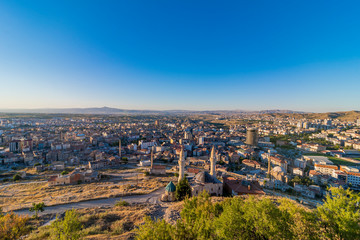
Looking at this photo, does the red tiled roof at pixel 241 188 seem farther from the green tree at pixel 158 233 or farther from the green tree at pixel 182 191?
the green tree at pixel 158 233

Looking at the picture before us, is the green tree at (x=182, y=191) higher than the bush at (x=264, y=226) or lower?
lower

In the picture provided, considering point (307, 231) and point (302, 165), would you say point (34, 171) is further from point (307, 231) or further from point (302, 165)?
point (302, 165)

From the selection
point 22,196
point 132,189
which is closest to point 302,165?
point 132,189

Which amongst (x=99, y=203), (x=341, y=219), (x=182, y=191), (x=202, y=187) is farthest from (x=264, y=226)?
(x=99, y=203)

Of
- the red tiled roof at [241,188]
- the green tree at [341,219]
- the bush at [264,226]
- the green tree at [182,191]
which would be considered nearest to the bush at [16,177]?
the green tree at [182,191]

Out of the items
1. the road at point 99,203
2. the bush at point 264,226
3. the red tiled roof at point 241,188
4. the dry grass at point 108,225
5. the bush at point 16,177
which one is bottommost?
the bush at point 16,177

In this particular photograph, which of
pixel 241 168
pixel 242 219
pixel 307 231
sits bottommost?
pixel 241 168

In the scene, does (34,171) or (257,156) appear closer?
(34,171)

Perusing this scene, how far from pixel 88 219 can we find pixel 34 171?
28.1 meters

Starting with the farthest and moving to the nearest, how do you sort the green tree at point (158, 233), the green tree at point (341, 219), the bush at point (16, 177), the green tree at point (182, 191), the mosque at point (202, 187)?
the bush at point (16, 177) < the mosque at point (202, 187) < the green tree at point (182, 191) < the green tree at point (341, 219) < the green tree at point (158, 233)

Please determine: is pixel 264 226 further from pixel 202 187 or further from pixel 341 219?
pixel 202 187

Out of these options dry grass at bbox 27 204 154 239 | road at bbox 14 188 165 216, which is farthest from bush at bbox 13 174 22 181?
dry grass at bbox 27 204 154 239

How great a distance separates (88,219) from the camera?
12180mm

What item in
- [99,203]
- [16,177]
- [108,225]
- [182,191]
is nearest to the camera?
[108,225]
